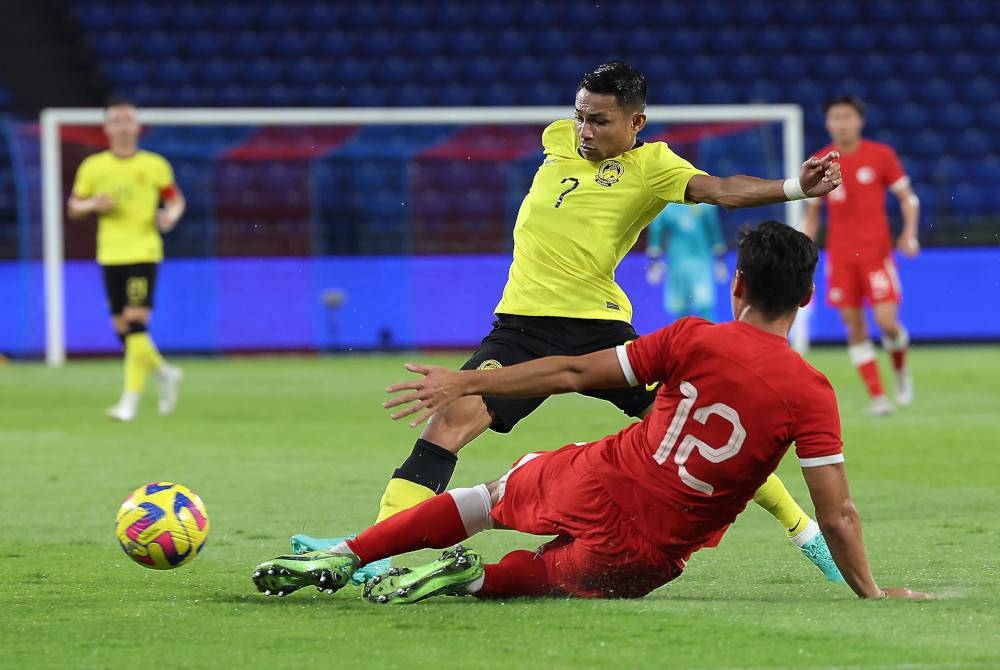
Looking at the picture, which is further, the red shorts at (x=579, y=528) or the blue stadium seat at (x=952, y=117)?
the blue stadium seat at (x=952, y=117)

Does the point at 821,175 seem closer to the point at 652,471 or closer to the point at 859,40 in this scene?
the point at 652,471

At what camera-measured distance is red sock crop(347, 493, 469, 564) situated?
5.13 meters

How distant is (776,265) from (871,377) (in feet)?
25.6

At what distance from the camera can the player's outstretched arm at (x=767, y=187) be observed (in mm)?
5488

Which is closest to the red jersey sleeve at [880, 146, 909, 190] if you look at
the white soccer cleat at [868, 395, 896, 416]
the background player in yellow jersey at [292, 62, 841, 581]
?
the white soccer cleat at [868, 395, 896, 416]

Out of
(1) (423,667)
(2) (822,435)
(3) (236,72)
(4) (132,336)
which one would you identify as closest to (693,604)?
(2) (822,435)

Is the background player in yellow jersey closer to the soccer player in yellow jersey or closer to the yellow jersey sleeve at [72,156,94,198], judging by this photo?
the soccer player in yellow jersey

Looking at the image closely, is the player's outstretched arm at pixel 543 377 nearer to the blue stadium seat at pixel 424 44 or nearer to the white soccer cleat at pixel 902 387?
the white soccer cleat at pixel 902 387

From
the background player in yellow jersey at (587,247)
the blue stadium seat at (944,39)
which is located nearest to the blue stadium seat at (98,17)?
the blue stadium seat at (944,39)

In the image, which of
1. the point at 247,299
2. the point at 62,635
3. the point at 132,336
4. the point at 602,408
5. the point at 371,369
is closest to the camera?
the point at 62,635

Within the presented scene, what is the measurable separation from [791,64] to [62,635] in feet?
66.9

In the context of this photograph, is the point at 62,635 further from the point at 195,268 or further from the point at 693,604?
the point at 195,268

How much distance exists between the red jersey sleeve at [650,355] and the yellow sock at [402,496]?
1155mm

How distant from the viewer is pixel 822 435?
4.75m
